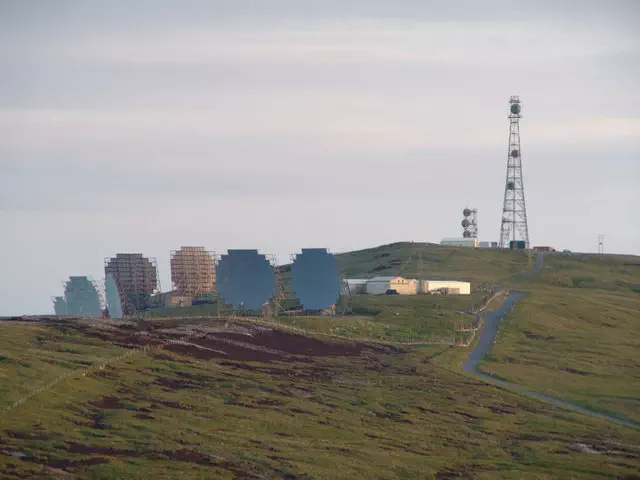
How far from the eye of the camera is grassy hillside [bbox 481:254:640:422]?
118 m

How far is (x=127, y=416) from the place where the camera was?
236 ft

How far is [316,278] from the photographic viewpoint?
15150 cm

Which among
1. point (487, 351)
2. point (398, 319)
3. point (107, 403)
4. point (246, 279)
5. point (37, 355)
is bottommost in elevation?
point (107, 403)

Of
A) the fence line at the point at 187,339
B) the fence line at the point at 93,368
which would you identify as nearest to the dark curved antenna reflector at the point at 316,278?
the fence line at the point at 187,339

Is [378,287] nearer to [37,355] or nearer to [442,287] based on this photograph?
[442,287]

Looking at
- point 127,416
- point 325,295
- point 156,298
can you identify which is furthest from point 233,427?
point 156,298

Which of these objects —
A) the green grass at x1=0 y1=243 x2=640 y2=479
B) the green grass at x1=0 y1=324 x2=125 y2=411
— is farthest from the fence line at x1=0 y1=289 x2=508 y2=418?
the green grass at x1=0 y1=243 x2=640 y2=479

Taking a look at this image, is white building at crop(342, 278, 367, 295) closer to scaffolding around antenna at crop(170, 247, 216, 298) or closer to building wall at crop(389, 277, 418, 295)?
building wall at crop(389, 277, 418, 295)

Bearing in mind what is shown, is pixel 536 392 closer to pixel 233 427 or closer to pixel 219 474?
pixel 233 427

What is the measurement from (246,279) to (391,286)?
162 ft

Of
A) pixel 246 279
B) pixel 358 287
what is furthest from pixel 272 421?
pixel 358 287

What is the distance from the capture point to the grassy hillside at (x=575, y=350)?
117875 millimetres

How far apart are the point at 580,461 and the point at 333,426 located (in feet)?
61.3

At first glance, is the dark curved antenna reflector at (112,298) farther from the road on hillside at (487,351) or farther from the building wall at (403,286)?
the road on hillside at (487,351)
